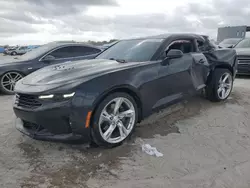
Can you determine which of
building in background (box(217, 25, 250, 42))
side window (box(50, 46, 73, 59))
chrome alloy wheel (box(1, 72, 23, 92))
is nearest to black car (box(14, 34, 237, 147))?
side window (box(50, 46, 73, 59))

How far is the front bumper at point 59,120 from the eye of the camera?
8.64ft

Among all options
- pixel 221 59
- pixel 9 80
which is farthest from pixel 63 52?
pixel 221 59

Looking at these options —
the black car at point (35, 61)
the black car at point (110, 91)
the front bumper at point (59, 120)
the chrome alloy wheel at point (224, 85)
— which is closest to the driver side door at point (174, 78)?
the black car at point (110, 91)

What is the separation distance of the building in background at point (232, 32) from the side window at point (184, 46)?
20416mm

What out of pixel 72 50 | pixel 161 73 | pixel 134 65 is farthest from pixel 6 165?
pixel 72 50

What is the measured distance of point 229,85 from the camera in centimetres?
508

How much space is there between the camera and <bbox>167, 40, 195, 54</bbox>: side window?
414 cm

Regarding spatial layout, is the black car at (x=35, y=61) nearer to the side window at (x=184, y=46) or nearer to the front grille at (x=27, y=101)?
the side window at (x=184, y=46)

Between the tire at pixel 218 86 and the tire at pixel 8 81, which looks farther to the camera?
the tire at pixel 8 81

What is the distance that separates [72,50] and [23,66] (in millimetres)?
1490

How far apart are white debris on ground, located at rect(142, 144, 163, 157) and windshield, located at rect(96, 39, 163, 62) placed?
1.32 m

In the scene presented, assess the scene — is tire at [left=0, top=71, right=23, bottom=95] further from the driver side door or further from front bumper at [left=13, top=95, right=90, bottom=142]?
the driver side door

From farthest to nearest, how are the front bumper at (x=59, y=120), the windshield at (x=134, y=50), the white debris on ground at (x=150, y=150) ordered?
the windshield at (x=134, y=50) → the white debris on ground at (x=150, y=150) → the front bumper at (x=59, y=120)

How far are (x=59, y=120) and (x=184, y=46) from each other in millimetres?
2809
